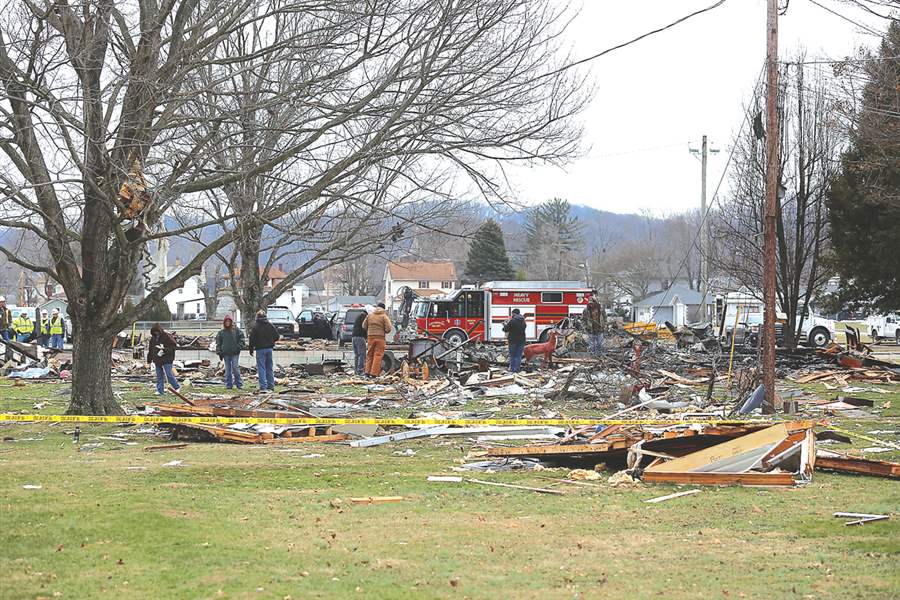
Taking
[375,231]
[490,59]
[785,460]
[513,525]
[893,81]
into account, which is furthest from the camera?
[375,231]

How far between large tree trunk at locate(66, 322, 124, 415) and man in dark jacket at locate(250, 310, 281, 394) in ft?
20.0

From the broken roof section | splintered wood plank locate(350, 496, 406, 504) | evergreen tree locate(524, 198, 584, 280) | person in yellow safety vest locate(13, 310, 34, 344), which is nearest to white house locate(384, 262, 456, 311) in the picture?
the broken roof section

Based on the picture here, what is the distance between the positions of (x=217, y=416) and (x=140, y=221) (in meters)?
3.10

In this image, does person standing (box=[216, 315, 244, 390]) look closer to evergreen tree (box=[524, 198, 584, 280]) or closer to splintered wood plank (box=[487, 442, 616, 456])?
splintered wood plank (box=[487, 442, 616, 456])

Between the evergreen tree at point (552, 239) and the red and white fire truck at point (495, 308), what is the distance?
5526 centimetres

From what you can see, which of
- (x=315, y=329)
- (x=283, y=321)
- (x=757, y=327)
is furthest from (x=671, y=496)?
(x=315, y=329)

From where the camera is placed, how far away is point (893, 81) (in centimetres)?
1953

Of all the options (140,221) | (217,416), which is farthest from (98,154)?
(217,416)

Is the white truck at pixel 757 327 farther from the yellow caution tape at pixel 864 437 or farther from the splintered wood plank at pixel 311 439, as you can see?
the splintered wood plank at pixel 311 439

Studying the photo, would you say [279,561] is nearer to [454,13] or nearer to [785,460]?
[785,460]

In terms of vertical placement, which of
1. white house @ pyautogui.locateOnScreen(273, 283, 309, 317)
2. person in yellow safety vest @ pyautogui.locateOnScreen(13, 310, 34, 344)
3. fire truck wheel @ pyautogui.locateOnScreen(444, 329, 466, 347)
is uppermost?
white house @ pyautogui.locateOnScreen(273, 283, 309, 317)

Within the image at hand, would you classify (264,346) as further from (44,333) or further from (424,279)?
(424,279)

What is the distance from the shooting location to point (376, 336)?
2564cm

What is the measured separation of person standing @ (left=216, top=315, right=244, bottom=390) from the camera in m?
23.1
